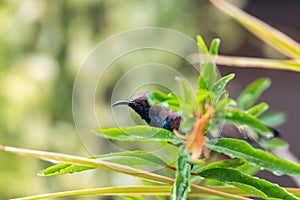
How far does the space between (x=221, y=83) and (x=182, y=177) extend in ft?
0.24

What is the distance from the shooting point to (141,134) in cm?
41

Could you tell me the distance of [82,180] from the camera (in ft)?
5.73

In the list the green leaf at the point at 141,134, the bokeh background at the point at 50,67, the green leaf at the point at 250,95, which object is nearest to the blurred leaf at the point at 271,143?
the green leaf at the point at 250,95

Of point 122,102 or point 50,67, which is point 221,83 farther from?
point 50,67

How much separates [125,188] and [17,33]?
144 cm

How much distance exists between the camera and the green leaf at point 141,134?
40 cm

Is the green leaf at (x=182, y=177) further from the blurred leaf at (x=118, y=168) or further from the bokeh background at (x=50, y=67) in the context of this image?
the bokeh background at (x=50, y=67)

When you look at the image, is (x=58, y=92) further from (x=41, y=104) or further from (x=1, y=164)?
(x=1, y=164)

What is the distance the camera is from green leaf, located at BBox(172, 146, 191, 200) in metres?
0.40

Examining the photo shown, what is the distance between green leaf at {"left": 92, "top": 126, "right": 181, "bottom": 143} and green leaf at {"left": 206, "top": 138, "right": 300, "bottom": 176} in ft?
0.10

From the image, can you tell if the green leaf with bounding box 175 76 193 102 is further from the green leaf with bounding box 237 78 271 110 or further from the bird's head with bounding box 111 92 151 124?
the green leaf with bounding box 237 78 271 110

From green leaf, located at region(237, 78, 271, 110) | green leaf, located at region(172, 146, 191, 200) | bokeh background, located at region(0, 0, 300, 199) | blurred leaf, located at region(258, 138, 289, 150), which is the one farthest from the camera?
bokeh background, located at region(0, 0, 300, 199)

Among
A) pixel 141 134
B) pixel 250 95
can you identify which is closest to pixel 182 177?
pixel 141 134

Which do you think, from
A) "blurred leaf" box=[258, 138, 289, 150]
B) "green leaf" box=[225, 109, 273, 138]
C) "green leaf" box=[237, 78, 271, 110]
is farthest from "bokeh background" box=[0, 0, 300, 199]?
"green leaf" box=[225, 109, 273, 138]
